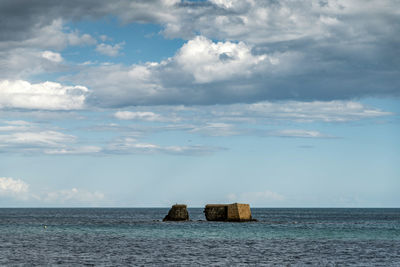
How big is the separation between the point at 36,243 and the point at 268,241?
31.8 m

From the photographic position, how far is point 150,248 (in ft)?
212

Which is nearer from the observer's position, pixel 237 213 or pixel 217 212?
pixel 237 213

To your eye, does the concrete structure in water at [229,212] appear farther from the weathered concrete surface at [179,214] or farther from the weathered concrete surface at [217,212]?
the weathered concrete surface at [179,214]

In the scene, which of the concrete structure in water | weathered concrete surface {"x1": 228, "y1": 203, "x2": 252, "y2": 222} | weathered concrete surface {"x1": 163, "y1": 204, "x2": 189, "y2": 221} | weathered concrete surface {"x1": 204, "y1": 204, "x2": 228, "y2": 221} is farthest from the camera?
weathered concrete surface {"x1": 163, "y1": 204, "x2": 189, "y2": 221}

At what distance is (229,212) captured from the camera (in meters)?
124

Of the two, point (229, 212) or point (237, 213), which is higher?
point (229, 212)

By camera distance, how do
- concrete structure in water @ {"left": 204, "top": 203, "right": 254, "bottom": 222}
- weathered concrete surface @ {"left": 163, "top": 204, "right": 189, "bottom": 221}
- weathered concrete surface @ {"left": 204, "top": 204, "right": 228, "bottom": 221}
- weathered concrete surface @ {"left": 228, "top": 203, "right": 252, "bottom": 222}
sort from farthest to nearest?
1. weathered concrete surface @ {"left": 163, "top": 204, "right": 189, "bottom": 221}
2. weathered concrete surface @ {"left": 204, "top": 204, "right": 228, "bottom": 221}
3. concrete structure in water @ {"left": 204, "top": 203, "right": 254, "bottom": 222}
4. weathered concrete surface @ {"left": 228, "top": 203, "right": 252, "bottom": 222}

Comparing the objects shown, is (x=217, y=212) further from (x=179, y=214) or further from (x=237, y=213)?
(x=179, y=214)

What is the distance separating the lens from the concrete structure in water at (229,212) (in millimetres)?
124000

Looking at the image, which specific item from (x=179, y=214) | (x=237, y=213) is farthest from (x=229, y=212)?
(x=179, y=214)

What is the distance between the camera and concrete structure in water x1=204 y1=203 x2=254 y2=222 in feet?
407

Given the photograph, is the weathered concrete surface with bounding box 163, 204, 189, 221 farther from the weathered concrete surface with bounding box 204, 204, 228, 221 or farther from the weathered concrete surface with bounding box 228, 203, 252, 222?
the weathered concrete surface with bounding box 228, 203, 252, 222

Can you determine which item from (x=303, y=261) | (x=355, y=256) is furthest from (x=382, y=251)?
(x=303, y=261)

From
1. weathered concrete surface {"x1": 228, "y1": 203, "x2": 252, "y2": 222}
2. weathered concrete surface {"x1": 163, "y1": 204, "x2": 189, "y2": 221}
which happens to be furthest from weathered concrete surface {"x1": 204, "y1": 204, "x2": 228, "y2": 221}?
weathered concrete surface {"x1": 163, "y1": 204, "x2": 189, "y2": 221}
